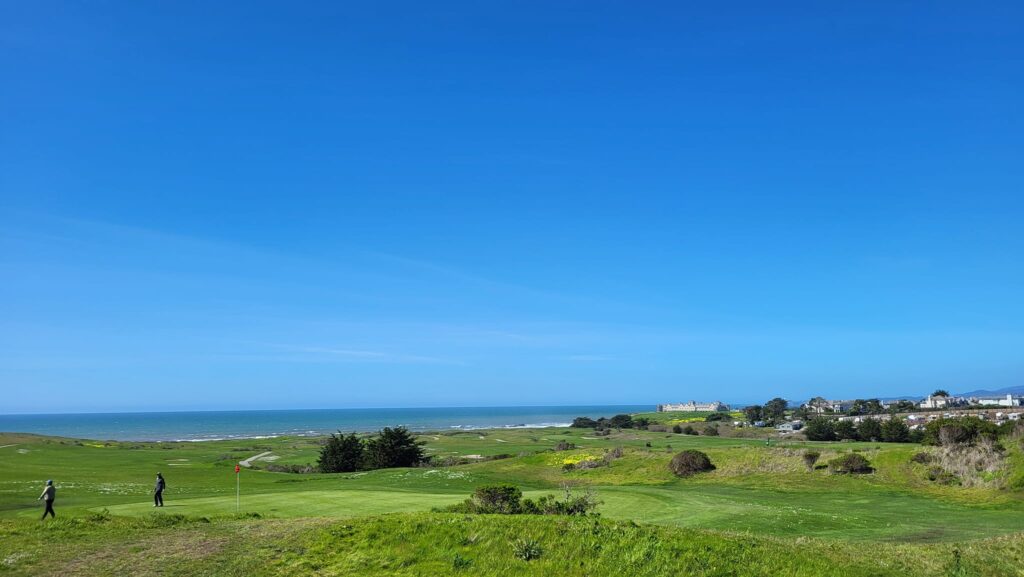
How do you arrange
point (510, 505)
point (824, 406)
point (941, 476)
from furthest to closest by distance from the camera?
point (824, 406) → point (941, 476) → point (510, 505)

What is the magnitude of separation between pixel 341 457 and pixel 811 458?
36.3 m

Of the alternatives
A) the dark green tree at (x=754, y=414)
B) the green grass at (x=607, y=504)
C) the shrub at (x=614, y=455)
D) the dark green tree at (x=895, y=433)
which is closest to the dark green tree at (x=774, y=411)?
the dark green tree at (x=754, y=414)

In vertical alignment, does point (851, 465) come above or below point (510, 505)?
below

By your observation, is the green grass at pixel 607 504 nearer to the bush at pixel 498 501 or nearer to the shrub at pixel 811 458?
the shrub at pixel 811 458

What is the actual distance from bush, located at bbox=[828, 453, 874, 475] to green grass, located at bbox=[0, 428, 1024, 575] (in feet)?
2.24

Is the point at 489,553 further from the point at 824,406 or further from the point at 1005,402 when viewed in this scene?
the point at 1005,402

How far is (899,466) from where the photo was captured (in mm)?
38781

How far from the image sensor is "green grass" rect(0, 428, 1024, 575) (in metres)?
14.5

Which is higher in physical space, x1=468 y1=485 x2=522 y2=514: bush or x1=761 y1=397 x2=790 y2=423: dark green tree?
x1=468 y1=485 x2=522 y2=514: bush

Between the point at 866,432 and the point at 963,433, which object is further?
the point at 866,432

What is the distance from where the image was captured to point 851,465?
130ft

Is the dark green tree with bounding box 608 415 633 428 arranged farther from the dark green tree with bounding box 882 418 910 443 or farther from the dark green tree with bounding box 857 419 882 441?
the dark green tree with bounding box 882 418 910 443

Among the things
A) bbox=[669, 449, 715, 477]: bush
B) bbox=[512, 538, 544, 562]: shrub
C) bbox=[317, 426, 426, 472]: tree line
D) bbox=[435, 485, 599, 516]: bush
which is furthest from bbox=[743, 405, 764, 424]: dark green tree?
bbox=[512, 538, 544, 562]: shrub

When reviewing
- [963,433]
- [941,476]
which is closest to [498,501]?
[941,476]
